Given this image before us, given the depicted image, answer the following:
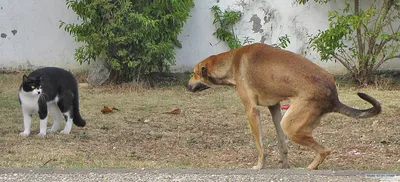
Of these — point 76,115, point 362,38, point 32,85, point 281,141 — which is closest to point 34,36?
point 76,115

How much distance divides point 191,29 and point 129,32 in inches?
66.7

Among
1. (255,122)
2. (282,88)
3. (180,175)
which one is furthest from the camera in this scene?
(255,122)

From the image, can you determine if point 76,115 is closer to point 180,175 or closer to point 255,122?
point 255,122

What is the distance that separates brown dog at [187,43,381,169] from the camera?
7141mm

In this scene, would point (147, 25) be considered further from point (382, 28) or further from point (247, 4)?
point (382, 28)

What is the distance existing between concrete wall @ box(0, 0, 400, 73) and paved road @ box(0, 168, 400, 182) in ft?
23.4

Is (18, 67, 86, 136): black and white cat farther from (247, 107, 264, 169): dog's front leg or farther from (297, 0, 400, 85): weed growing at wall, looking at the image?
(297, 0, 400, 85): weed growing at wall

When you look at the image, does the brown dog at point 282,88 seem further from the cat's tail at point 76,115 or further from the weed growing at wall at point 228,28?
the weed growing at wall at point 228,28

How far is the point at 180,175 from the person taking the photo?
6.36 m

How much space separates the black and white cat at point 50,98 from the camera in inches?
354

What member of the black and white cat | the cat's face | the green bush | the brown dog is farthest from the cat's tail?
the green bush

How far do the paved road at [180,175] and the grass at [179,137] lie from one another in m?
0.84

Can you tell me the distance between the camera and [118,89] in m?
12.6

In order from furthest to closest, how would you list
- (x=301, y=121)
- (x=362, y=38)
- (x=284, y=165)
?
(x=362, y=38), (x=284, y=165), (x=301, y=121)
